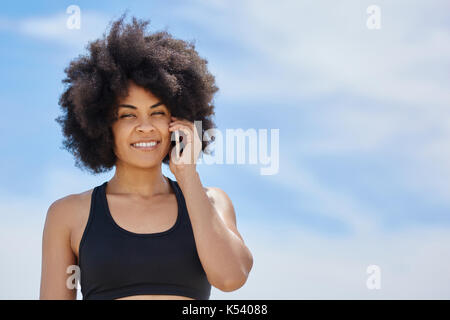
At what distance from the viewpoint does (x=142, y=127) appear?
4609 mm

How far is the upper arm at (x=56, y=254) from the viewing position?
456cm

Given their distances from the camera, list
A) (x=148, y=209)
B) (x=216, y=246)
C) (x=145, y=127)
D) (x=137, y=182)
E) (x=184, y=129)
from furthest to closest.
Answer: (x=137, y=182) < (x=148, y=209) < (x=184, y=129) < (x=145, y=127) < (x=216, y=246)

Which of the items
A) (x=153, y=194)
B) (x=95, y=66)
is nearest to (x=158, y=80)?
(x=95, y=66)

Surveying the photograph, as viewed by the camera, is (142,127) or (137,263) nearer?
(137,263)

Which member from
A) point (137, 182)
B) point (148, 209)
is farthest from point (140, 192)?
point (148, 209)

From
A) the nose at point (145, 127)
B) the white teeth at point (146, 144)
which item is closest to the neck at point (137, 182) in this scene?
the white teeth at point (146, 144)

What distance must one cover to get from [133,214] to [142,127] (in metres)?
0.73

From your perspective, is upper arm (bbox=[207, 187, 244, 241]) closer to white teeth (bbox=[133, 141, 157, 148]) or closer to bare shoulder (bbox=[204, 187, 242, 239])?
bare shoulder (bbox=[204, 187, 242, 239])

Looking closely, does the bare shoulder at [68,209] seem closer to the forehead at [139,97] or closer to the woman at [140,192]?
the woman at [140,192]

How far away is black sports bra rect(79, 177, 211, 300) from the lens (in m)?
4.44

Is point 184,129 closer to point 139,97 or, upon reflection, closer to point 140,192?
point 139,97

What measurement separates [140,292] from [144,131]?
1.24 meters

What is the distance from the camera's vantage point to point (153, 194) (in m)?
4.99
